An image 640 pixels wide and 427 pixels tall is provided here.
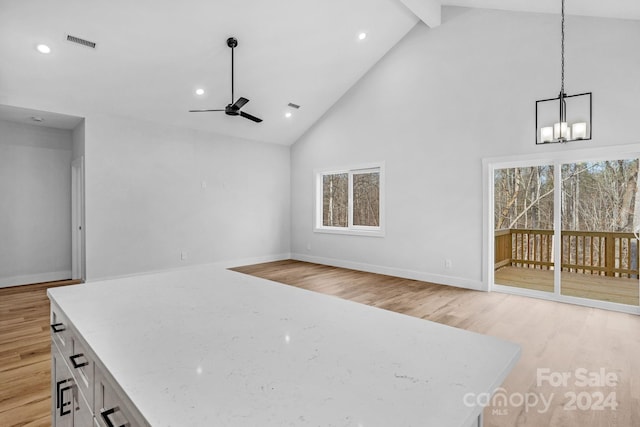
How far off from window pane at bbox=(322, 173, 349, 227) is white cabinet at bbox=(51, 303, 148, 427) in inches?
215

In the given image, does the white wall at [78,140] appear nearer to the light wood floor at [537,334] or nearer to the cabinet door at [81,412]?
the light wood floor at [537,334]

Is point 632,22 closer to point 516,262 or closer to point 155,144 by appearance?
point 516,262

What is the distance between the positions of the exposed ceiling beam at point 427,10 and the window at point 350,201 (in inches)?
91.6

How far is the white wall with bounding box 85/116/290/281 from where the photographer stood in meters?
4.92

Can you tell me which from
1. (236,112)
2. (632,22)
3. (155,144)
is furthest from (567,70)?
(155,144)

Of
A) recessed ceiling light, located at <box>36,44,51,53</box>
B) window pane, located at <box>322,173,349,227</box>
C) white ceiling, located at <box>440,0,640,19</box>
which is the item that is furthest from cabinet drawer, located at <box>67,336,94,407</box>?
window pane, located at <box>322,173,349,227</box>

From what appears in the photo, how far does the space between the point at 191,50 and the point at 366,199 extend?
3.69 metres

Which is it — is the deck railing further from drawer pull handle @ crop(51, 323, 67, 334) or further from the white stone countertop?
drawer pull handle @ crop(51, 323, 67, 334)

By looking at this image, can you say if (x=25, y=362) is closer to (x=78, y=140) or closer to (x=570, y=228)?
(x=78, y=140)

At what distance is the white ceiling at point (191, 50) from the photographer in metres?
3.55

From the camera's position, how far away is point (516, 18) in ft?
14.3

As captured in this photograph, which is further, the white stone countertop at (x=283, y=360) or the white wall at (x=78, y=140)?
the white wall at (x=78, y=140)

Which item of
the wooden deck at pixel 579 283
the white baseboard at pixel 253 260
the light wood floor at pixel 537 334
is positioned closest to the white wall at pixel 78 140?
the white baseboard at pixel 253 260

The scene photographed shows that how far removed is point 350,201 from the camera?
21.2 feet
